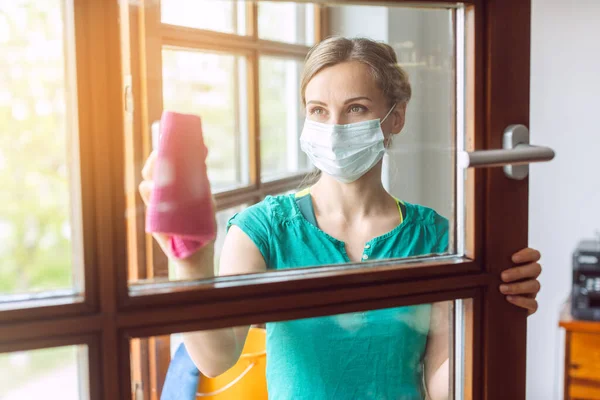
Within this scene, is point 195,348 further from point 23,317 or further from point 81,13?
point 81,13

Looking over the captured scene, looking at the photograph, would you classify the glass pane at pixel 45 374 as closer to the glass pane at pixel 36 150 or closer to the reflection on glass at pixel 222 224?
the glass pane at pixel 36 150

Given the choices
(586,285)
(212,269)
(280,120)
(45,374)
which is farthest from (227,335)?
(586,285)

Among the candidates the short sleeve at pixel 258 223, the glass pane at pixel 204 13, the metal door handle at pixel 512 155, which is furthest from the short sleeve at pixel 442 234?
the glass pane at pixel 204 13

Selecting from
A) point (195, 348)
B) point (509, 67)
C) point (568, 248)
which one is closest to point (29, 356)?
point (195, 348)

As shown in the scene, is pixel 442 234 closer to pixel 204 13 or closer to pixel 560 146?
pixel 204 13

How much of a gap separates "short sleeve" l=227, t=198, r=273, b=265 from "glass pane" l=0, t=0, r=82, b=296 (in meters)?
0.21

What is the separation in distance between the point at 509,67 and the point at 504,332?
13.6 inches

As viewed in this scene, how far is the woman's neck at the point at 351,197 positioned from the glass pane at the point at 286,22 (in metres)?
0.20

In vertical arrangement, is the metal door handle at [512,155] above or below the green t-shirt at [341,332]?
above

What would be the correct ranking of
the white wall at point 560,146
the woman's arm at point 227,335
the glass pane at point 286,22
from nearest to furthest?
1. the woman's arm at point 227,335
2. the glass pane at point 286,22
3. the white wall at point 560,146

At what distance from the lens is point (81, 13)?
0.56 meters

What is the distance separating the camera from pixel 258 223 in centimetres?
78

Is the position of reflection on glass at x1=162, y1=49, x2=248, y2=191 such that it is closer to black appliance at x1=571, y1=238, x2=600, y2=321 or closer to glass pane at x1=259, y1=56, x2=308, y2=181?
glass pane at x1=259, y1=56, x2=308, y2=181

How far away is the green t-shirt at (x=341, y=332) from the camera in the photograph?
753 mm
